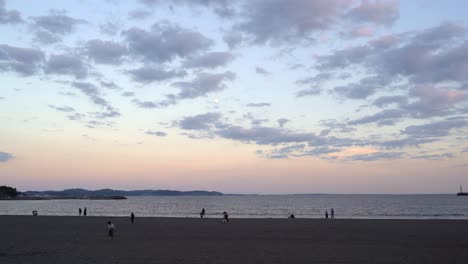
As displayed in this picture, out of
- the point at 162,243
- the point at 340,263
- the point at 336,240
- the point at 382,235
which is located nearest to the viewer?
the point at 340,263

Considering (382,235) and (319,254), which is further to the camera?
(382,235)

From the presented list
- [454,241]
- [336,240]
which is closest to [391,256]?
[336,240]

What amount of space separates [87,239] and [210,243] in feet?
27.5

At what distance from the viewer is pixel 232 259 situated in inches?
693

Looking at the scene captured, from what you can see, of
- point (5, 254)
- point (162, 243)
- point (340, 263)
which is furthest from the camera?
point (162, 243)

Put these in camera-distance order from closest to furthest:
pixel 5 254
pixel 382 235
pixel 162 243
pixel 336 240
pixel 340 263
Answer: pixel 340 263 → pixel 5 254 → pixel 162 243 → pixel 336 240 → pixel 382 235

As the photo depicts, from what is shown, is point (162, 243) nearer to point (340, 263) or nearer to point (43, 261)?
point (43, 261)

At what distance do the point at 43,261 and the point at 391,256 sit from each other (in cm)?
1552

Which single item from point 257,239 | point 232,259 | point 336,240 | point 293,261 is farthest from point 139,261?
point 336,240

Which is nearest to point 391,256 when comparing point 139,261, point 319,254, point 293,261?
point 319,254

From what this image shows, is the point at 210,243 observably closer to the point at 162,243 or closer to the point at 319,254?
the point at 162,243

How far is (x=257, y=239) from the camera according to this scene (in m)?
26.0

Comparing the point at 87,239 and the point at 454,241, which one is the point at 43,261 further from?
the point at 454,241

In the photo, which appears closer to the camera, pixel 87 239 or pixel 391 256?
pixel 391 256
